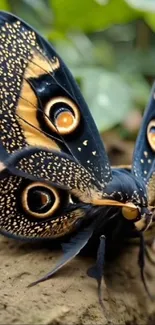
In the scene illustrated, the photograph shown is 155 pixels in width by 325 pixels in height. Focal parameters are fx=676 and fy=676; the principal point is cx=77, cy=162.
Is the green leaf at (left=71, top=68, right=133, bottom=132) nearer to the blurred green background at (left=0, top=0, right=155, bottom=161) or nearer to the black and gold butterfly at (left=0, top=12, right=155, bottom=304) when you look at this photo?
the blurred green background at (left=0, top=0, right=155, bottom=161)

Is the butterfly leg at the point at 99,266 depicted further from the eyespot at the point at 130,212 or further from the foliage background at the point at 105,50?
the foliage background at the point at 105,50

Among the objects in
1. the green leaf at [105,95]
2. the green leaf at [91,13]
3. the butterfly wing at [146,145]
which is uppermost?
the green leaf at [91,13]

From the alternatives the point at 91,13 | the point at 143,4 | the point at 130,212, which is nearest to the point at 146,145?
the point at 130,212

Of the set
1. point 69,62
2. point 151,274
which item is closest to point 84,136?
point 151,274

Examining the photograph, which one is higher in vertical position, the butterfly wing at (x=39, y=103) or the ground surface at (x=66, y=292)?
the butterfly wing at (x=39, y=103)

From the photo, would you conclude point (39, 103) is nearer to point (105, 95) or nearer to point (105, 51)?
point (105, 95)

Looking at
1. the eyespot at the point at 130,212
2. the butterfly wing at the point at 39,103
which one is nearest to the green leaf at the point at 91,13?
the butterfly wing at the point at 39,103

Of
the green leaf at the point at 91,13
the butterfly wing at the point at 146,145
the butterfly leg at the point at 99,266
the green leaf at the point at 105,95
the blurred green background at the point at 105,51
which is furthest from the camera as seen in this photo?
the green leaf at the point at 91,13
